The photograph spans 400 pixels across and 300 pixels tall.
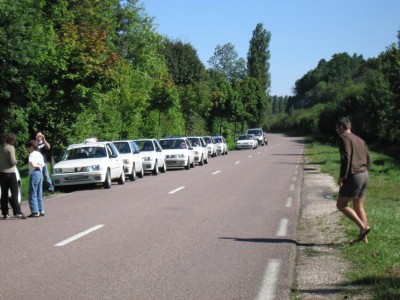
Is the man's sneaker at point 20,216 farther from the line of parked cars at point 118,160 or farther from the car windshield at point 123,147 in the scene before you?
the car windshield at point 123,147

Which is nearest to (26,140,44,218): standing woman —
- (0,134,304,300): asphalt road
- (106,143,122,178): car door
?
(0,134,304,300): asphalt road

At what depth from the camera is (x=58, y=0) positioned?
106ft

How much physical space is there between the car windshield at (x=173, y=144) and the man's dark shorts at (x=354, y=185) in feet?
73.3

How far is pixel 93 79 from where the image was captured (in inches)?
898

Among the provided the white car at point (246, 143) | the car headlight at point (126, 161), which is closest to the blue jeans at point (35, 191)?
the car headlight at point (126, 161)

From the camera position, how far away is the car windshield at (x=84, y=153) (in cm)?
2103

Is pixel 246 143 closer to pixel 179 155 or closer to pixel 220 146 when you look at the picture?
pixel 220 146

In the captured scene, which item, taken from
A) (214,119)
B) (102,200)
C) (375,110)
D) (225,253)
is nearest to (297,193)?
(102,200)

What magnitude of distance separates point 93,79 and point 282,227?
13434 millimetres

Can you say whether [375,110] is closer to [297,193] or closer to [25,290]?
[297,193]

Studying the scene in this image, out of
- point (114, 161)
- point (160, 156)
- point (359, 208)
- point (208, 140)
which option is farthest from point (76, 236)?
point (208, 140)

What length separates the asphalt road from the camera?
6648 mm

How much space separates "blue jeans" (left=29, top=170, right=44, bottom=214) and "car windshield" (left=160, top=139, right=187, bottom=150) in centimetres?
1796

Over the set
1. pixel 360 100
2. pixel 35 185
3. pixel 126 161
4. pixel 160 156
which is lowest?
pixel 160 156
